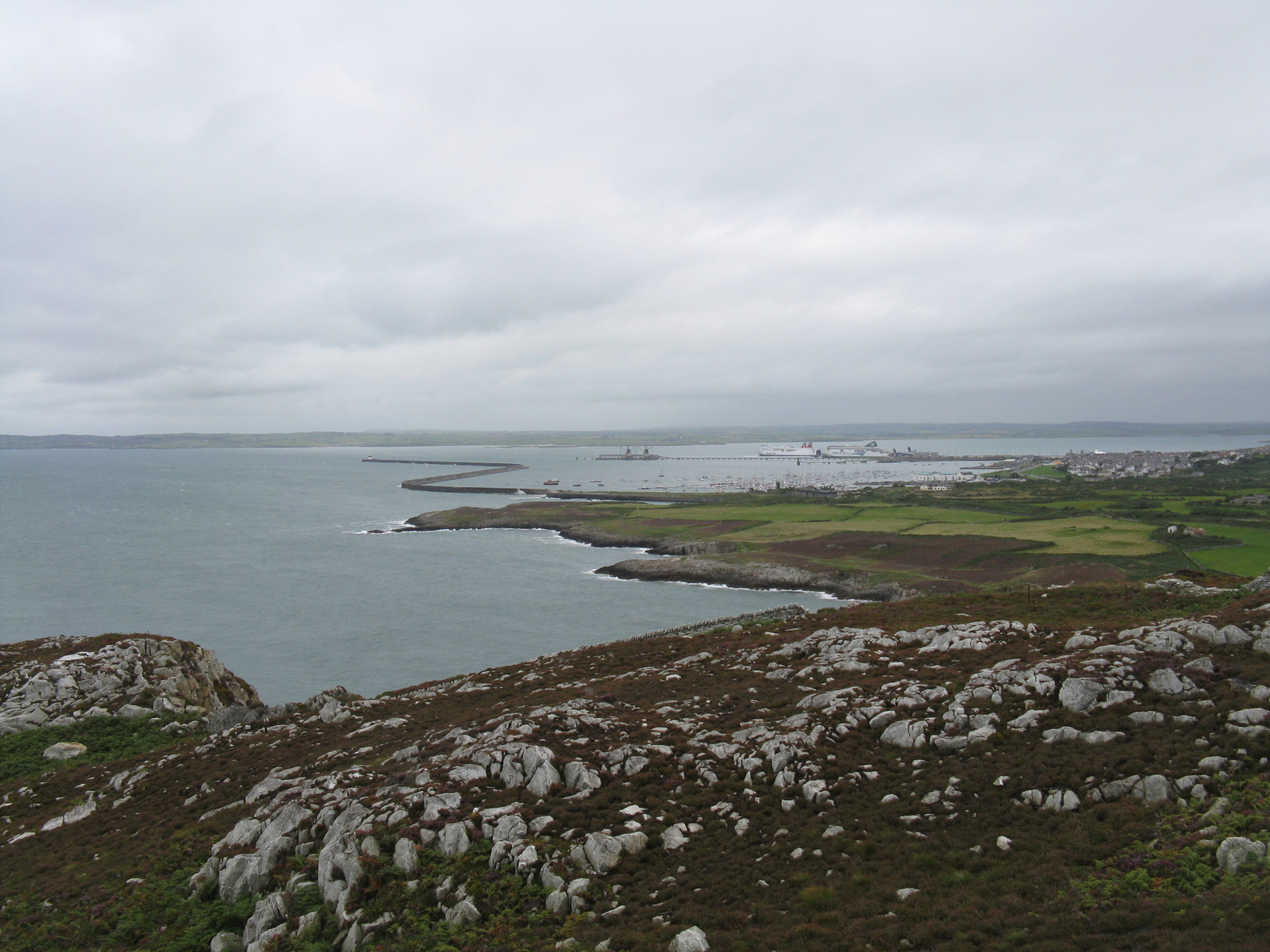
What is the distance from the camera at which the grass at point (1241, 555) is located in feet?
167

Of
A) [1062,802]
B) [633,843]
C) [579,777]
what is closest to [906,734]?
[1062,802]

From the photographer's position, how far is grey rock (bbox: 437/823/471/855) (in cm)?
→ 1245

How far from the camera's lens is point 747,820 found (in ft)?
41.6

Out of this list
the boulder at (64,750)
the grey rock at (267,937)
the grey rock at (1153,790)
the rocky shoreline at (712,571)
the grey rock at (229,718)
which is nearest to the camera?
the grey rock at (1153,790)

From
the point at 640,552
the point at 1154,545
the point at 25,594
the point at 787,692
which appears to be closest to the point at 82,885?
the point at 787,692

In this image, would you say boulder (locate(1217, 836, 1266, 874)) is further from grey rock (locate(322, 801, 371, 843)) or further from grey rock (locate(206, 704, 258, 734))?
grey rock (locate(206, 704, 258, 734))

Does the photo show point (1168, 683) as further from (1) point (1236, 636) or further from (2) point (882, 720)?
(2) point (882, 720)

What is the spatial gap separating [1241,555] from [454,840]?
72.5 metres

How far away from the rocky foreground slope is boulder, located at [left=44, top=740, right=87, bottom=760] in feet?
6.87

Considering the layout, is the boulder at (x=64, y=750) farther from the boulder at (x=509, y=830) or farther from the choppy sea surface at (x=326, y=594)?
the boulder at (x=509, y=830)

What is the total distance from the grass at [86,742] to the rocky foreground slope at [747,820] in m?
1.77

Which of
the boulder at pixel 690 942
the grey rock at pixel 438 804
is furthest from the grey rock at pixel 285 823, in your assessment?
the boulder at pixel 690 942

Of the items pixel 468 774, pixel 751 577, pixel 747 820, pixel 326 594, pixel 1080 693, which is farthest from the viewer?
pixel 751 577

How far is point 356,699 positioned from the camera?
2658 cm
